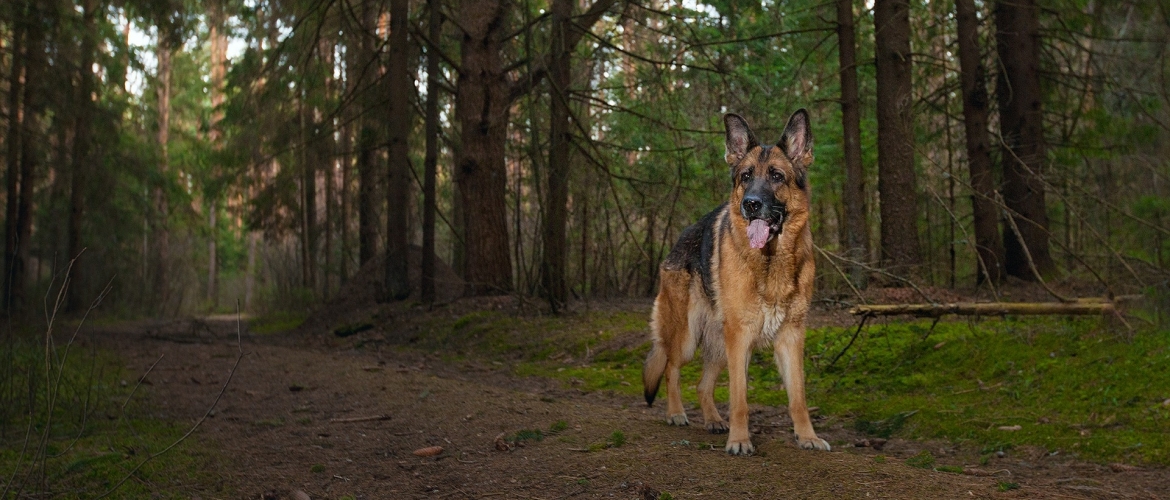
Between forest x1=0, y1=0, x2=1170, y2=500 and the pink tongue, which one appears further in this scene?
forest x1=0, y1=0, x2=1170, y2=500

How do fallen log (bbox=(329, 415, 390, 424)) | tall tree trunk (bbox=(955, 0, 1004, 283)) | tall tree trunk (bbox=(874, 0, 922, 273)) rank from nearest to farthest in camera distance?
fallen log (bbox=(329, 415, 390, 424)), tall tree trunk (bbox=(874, 0, 922, 273)), tall tree trunk (bbox=(955, 0, 1004, 283))

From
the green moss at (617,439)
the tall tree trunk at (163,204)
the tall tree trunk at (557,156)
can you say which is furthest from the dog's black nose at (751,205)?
the tall tree trunk at (163,204)

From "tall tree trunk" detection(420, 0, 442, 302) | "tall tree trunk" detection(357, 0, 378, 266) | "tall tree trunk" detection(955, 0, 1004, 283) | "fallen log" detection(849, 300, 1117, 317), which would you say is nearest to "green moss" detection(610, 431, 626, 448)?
"fallen log" detection(849, 300, 1117, 317)

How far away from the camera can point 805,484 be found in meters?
4.97

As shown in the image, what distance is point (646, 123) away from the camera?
598 inches

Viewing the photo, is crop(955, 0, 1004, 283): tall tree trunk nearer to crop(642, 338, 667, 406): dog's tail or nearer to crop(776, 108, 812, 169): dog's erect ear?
crop(642, 338, 667, 406): dog's tail

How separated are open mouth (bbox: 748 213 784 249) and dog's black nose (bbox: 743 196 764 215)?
116 mm

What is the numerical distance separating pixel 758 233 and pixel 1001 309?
2933mm

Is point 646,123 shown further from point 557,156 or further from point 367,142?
point 367,142

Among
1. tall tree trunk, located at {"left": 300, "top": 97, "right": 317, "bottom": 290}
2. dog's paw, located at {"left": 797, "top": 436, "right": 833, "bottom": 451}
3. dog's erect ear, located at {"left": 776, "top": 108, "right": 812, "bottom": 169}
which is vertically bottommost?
dog's paw, located at {"left": 797, "top": 436, "right": 833, "bottom": 451}

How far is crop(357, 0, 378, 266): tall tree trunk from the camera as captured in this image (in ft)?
63.4

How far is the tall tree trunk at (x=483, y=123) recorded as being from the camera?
52.2ft

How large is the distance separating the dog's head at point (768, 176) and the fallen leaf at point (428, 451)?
2642 mm

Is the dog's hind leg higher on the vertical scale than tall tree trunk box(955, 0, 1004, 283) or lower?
lower
